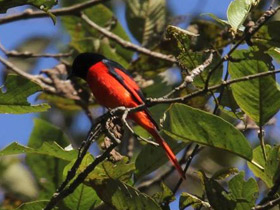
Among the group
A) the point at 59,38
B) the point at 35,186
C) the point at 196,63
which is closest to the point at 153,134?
the point at 35,186

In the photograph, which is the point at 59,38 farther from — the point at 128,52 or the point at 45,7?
the point at 45,7

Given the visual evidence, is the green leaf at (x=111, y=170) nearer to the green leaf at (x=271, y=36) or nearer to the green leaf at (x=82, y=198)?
the green leaf at (x=82, y=198)

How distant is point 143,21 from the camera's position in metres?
4.78

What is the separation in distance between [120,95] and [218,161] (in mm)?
724

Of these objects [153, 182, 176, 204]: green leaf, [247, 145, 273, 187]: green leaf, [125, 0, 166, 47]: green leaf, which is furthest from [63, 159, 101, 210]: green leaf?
[125, 0, 166, 47]: green leaf

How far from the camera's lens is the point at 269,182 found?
7.63 feet

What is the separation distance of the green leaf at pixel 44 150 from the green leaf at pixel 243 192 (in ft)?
2.16

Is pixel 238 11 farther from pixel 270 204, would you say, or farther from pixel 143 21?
pixel 143 21

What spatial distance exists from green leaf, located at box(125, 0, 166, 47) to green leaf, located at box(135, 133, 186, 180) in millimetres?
1966

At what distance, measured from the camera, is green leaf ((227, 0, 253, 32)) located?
2443mm

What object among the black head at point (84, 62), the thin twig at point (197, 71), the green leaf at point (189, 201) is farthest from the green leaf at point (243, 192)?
the black head at point (84, 62)

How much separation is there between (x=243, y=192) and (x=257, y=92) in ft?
1.16

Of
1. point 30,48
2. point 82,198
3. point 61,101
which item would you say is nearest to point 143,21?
point 61,101

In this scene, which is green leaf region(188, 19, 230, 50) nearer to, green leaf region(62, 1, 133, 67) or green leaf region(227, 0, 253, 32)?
green leaf region(62, 1, 133, 67)
